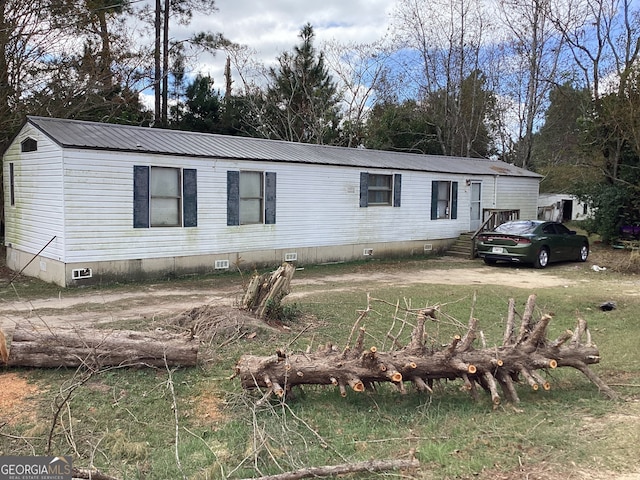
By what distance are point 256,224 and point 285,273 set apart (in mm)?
6142

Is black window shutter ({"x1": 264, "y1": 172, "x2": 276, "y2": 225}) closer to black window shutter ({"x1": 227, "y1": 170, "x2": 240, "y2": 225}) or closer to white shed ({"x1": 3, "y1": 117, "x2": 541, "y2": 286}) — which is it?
white shed ({"x1": 3, "y1": 117, "x2": 541, "y2": 286})

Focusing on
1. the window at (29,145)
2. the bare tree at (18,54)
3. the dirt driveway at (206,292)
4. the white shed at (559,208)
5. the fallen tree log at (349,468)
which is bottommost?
the dirt driveway at (206,292)

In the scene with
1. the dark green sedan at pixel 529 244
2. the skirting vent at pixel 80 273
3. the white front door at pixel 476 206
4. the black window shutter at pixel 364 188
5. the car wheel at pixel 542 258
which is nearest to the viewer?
the skirting vent at pixel 80 273

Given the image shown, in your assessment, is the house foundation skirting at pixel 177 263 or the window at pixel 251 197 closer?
the house foundation skirting at pixel 177 263

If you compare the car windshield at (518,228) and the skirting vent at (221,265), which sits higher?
the car windshield at (518,228)

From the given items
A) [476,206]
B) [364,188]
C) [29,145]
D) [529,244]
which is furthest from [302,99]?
[29,145]

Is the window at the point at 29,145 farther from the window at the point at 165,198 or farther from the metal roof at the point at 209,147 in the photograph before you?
the window at the point at 165,198

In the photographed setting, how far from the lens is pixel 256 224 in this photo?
13.7 meters

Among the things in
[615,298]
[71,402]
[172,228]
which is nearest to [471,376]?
[71,402]

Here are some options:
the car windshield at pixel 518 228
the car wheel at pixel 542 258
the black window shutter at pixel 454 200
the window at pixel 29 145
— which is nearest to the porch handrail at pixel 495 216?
the black window shutter at pixel 454 200

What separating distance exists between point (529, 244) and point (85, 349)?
12277 millimetres

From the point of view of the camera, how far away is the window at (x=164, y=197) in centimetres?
1146

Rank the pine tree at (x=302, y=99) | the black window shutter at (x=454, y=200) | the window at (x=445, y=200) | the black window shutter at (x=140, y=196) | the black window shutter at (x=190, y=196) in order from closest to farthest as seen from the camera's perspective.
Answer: the black window shutter at (x=140, y=196)
the black window shutter at (x=190, y=196)
the window at (x=445, y=200)
the black window shutter at (x=454, y=200)
the pine tree at (x=302, y=99)

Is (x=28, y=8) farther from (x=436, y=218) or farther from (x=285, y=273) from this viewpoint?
(x=436, y=218)
